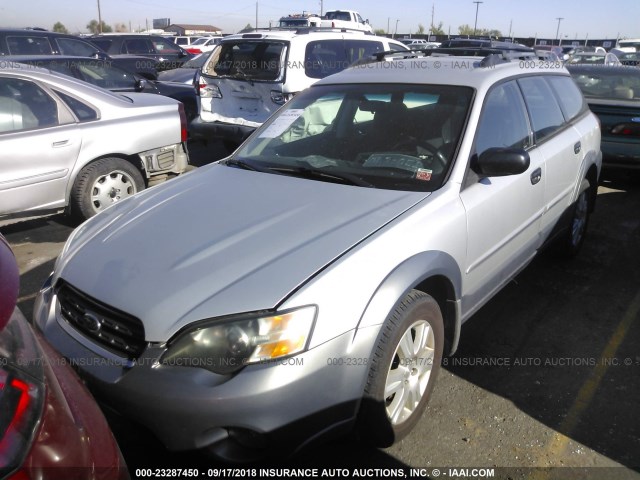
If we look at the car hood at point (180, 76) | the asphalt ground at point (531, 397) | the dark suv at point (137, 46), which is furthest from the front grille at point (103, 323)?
the dark suv at point (137, 46)

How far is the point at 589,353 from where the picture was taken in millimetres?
3416

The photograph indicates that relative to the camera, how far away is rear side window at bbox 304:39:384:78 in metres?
7.51

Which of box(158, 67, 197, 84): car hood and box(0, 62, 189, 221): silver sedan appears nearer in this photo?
box(0, 62, 189, 221): silver sedan

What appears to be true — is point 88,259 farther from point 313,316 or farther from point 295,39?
point 295,39

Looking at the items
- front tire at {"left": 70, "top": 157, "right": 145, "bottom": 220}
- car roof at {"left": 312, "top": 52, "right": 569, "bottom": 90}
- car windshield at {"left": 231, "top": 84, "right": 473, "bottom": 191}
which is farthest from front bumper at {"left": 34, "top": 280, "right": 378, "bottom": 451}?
front tire at {"left": 70, "top": 157, "right": 145, "bottom": 220}

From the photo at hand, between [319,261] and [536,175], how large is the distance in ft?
6.39

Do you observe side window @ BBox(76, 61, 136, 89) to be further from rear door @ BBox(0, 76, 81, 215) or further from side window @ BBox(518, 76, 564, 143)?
side window @ BBox(518, 76, 564, 143)

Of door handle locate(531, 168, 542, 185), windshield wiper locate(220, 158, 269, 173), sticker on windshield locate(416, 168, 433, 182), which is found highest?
sticker on windshield locate(416, 168, 433, 182)

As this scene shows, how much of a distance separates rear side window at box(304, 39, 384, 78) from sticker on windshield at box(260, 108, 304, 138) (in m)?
3.83

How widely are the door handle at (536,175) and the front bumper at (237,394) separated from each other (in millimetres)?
1858

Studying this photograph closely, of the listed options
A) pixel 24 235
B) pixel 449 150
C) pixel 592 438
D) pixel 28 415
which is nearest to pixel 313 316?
pixel 28 415

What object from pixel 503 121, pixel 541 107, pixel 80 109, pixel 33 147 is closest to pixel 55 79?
pixel 80 109

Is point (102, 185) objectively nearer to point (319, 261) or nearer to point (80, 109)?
point (80, 109)

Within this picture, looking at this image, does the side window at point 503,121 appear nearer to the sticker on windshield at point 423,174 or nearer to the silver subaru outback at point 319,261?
the silver subaru outback at point 319,261
